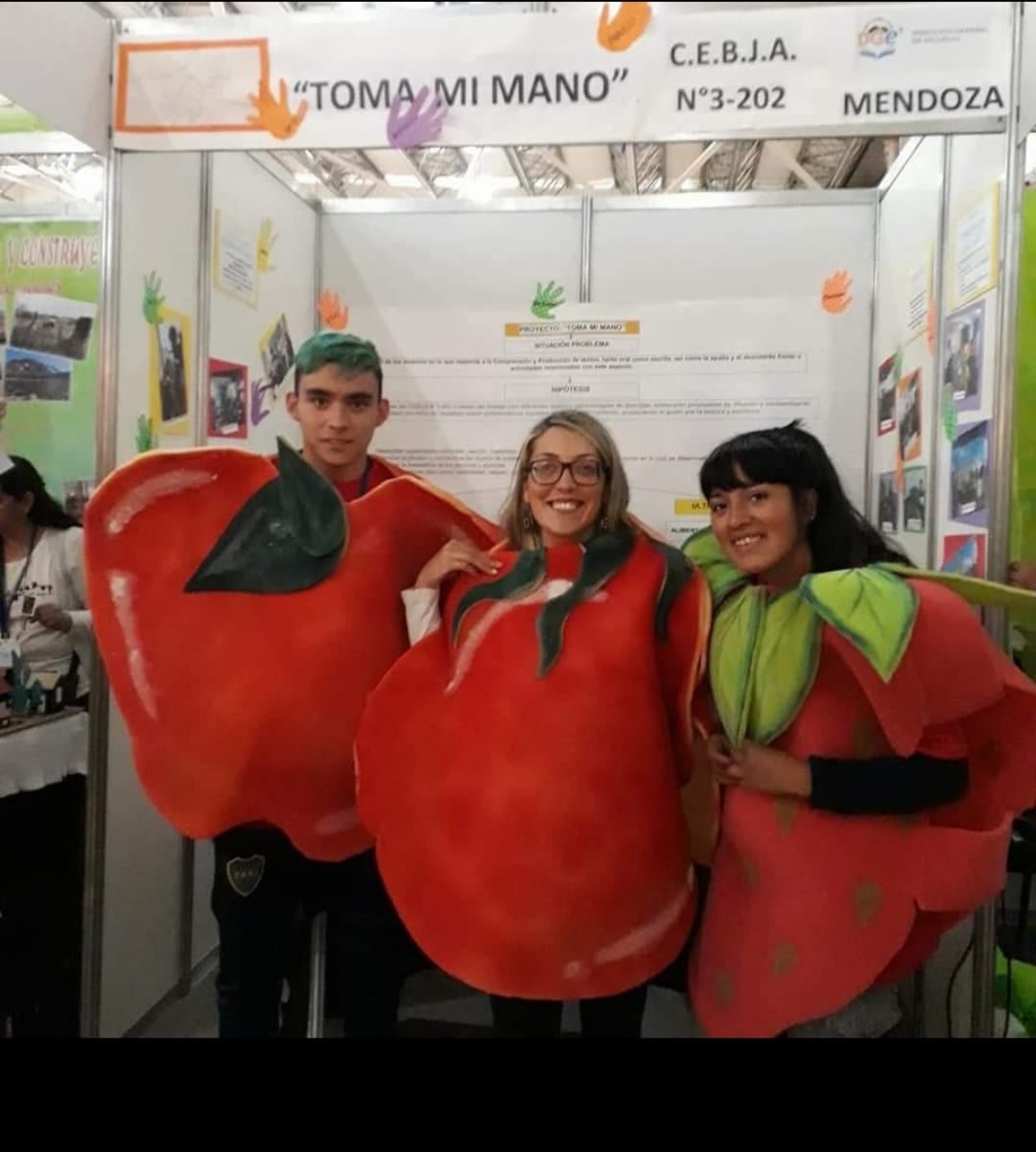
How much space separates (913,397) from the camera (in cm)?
169

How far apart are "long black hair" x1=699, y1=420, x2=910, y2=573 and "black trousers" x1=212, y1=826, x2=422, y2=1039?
856 millimetres

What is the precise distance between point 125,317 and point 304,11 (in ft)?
1.99

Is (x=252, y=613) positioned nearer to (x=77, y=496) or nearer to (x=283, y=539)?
(x=283, y=539)

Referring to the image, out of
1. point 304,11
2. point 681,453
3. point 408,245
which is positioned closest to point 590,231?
point 408,245

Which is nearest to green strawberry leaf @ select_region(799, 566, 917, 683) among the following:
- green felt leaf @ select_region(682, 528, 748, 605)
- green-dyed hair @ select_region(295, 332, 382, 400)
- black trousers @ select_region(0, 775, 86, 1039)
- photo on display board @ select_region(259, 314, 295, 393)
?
green felt leaf @ select_region(682, 528, 748, 605)

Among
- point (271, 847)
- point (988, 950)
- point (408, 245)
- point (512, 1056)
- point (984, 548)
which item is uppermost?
point (408, 245)

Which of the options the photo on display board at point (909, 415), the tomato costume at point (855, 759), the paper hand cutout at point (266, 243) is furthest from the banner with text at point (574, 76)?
the tomato costume at point (855, 759)

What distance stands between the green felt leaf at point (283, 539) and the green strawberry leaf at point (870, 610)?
73 cm

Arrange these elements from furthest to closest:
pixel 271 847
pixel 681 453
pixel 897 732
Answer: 1. pixel 681 453
2. pixel 271 847
3. pixel 897 732

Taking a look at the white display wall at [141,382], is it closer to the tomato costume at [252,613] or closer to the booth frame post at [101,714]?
the booth frame post at [101,714]

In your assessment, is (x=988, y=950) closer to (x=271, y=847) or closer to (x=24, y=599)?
(x=271, y=847)

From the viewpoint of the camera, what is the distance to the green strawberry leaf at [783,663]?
133 cm

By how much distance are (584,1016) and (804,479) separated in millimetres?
904

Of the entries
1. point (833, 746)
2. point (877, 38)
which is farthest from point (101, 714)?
point (877, 38)
